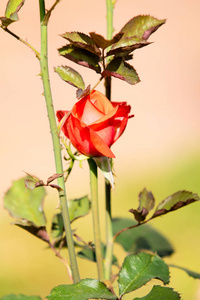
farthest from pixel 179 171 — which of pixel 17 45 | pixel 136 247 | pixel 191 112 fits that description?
pixel 17 45

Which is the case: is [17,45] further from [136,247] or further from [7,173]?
[136,247]

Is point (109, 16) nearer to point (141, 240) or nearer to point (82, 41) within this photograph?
point (82, 41)

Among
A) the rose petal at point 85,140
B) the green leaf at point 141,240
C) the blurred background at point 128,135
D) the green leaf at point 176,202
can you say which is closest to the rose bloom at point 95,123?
the rose petal at point 85,140

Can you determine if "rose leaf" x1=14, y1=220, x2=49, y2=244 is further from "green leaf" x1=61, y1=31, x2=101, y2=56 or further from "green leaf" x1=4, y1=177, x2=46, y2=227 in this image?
"green leaf" x1=61, y1=31, x2=101, y2=56

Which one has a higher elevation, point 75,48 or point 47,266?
point 75,48

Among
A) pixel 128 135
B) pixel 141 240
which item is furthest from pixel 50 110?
pixel 128 135

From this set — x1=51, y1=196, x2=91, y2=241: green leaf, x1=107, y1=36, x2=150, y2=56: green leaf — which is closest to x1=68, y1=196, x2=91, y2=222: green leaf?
x1=51, y1=196, x2=91, y2=241: green leaf
